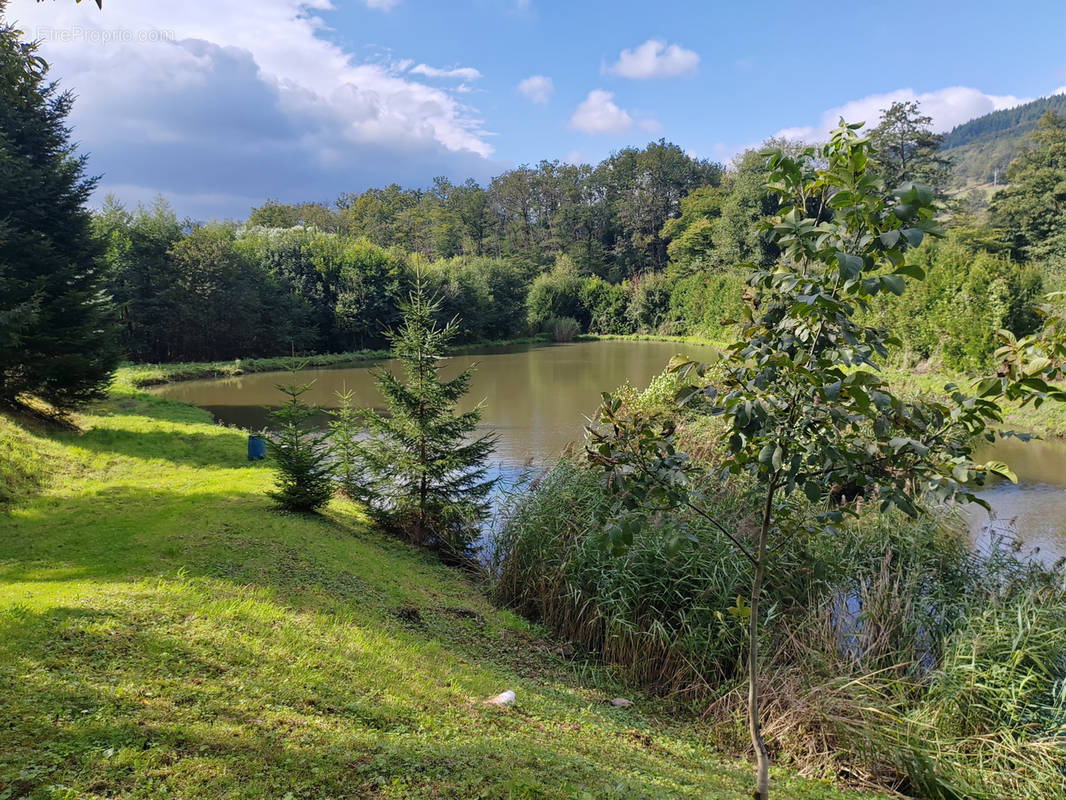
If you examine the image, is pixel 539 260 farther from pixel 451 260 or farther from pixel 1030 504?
pixel 1030 504

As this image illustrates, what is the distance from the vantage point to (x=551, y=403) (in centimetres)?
2142

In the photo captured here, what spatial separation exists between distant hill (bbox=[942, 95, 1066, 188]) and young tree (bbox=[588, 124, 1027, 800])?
154790 mm

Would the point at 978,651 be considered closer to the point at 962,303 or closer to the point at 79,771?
the point at 79,771

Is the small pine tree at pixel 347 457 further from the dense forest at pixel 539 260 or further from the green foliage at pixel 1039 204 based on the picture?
the green foliage at pixel 1039 204

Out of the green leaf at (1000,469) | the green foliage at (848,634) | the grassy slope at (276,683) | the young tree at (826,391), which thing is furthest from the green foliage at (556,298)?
the green leaf at (1000,469)

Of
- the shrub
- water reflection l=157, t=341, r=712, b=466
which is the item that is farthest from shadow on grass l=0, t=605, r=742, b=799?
the shrub

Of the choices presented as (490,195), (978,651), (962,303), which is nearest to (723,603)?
(978,651)

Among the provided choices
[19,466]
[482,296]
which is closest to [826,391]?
[19,466]

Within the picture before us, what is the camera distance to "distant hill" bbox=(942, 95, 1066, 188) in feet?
447

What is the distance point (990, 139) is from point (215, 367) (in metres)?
208

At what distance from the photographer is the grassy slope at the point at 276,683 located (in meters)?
2.66

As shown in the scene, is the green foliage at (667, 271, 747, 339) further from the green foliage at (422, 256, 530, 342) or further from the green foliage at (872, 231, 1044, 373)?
the green foliage at (872, 231, 1044, 373)

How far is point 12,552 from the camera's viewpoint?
5.93 metres

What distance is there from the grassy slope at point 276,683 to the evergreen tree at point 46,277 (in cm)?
531
